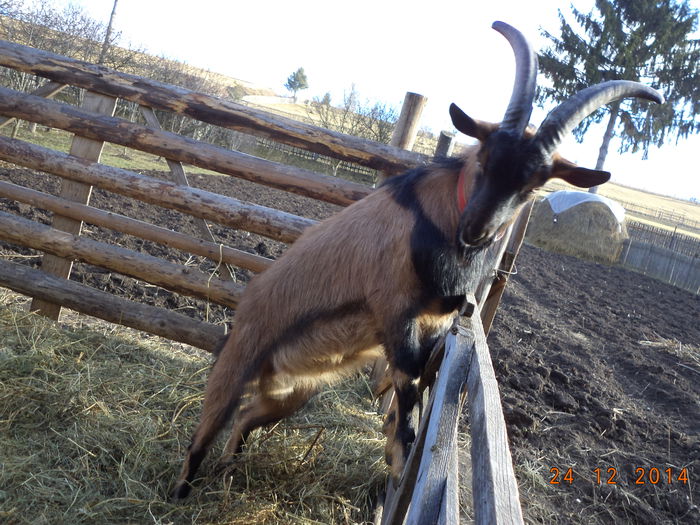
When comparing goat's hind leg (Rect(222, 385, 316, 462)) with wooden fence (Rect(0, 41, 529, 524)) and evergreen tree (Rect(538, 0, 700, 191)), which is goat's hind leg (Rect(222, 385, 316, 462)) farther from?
evergreen tree (Rect(538, 0, 700, 191))

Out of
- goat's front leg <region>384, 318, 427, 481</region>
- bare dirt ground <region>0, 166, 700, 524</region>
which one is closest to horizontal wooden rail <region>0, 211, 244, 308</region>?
bare dirt ground <region>0, 166, 700, 524</region>

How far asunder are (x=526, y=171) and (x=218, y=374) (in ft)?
7.25

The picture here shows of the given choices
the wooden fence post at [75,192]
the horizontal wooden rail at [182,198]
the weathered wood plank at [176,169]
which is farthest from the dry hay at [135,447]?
the horizontal wooden rail at [182,198]

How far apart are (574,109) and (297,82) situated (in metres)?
91.2

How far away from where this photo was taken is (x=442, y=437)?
205cm

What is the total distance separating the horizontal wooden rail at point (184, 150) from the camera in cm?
455

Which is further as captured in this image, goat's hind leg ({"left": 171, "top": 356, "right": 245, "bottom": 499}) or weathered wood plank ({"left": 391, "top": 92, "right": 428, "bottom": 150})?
weathered wood plank ({"left": 391, "top": 92, "right": 428, "bottom": 150})

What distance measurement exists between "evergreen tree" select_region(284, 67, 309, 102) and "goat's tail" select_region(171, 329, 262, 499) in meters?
89.1

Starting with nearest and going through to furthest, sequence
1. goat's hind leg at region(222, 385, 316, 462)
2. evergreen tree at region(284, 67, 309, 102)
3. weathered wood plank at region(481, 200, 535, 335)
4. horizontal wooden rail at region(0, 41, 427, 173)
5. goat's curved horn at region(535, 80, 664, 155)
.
A: goat's curved horn at region(535, 80, 664, 155) → weathered wood plank at region(481, 200, 535, 335) → goat's hind leg at region(222, 385, 316, 462) → horizontal wooden rail at region(0, 41, 427, 173) → evergreen tree at region(284, 67, 309, 102)

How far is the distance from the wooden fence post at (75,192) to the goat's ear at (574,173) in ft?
11.9

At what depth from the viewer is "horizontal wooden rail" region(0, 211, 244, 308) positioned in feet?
15.6

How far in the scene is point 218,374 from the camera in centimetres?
355

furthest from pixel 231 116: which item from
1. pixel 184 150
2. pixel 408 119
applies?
pixel 408 119

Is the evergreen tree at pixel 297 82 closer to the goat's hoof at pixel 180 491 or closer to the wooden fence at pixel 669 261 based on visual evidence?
the wooden fence at pixel 669 261
